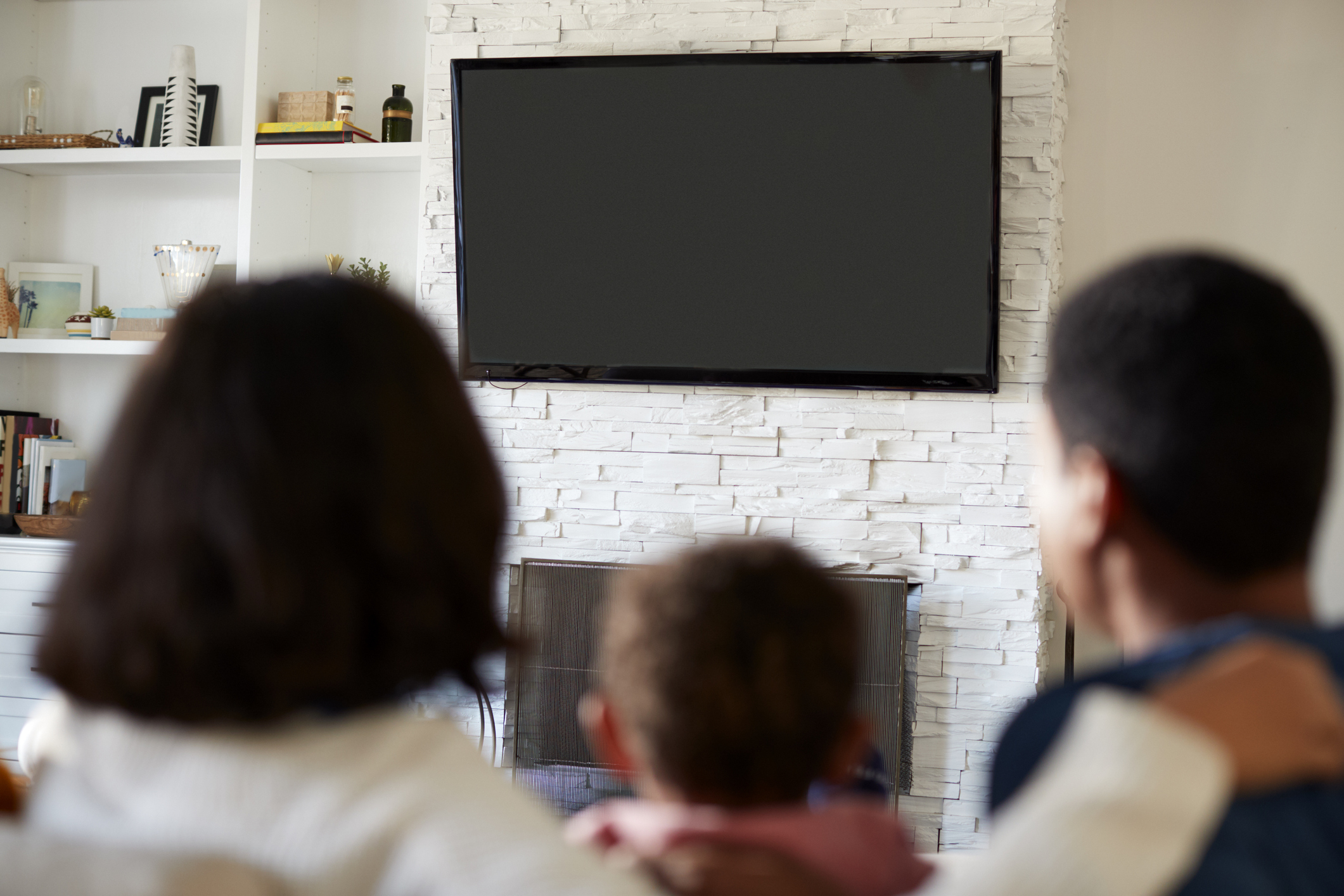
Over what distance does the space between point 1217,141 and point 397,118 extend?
7.31 feet

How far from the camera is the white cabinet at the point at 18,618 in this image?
3.12 metres

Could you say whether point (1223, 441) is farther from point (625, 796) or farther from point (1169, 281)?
point (625, 796)

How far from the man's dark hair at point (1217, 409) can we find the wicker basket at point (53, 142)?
11.0ft

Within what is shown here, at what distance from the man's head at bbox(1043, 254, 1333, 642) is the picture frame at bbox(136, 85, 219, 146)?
10.9ft

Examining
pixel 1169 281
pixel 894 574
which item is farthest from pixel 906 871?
pixel 894 574

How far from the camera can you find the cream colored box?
10.6 ft

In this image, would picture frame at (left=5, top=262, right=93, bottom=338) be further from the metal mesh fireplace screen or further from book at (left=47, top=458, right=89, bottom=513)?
the metal mesh fireplace screen

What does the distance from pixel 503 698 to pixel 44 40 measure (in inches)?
103

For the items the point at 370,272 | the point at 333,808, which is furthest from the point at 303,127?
the point at 333,808

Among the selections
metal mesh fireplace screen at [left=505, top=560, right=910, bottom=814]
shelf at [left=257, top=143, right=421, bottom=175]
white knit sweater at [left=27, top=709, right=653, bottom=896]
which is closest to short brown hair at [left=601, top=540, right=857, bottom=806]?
white knit sweater at [left=27, top=709, right=653, bottom=896]

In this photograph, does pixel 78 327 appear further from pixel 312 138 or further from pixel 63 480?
pixel 312 138

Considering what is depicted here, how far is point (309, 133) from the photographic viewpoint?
318cm

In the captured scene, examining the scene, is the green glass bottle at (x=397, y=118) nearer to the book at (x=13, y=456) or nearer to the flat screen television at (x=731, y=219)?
the flat screen television at (x=731, y=219)

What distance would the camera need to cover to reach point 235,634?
0.64 metres
